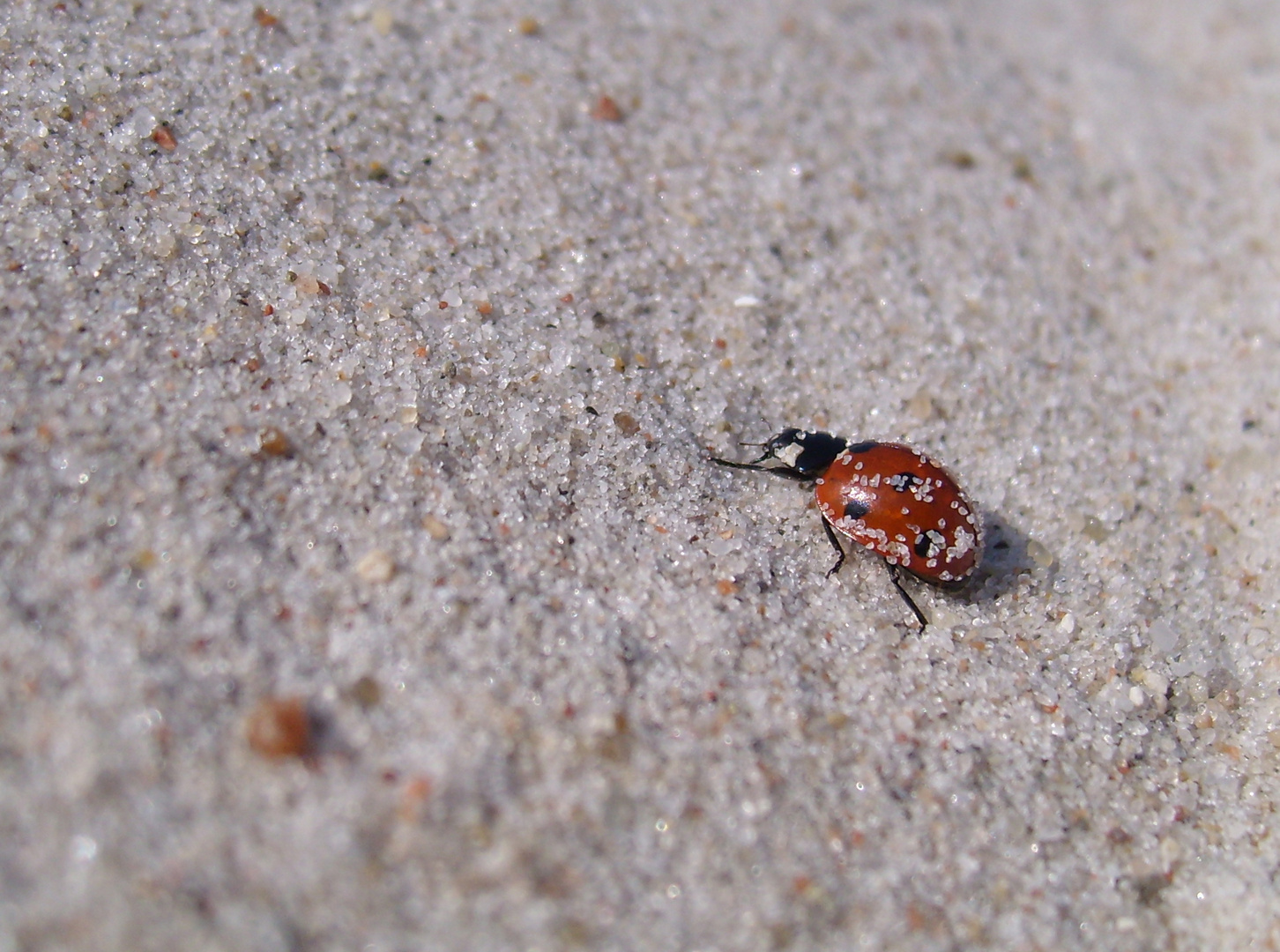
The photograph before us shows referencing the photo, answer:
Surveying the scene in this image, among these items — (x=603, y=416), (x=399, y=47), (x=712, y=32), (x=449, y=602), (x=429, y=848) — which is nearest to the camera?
(x=429, y=848)

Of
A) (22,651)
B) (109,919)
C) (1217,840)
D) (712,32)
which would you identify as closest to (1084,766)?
(1217,840)

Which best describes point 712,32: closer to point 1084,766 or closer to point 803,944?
point 1084,766

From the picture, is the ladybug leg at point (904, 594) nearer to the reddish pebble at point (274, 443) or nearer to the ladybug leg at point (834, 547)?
the ladybug leg at point (834, 547)

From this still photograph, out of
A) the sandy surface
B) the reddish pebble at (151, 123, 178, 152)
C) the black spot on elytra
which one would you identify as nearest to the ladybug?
the black spot on elytra

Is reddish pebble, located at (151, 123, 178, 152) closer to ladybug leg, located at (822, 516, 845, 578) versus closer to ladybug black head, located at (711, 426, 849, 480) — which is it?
ladybug black head, located at (711, 426, 849, 480)

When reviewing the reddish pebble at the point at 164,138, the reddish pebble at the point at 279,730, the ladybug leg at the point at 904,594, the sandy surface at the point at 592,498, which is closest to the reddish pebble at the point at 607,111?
the sandy surface at the point at 592,498

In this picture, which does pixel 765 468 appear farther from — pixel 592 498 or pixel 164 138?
Result: pixel 164 138

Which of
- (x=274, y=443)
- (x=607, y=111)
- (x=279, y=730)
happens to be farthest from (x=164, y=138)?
(x=279, y=730)
